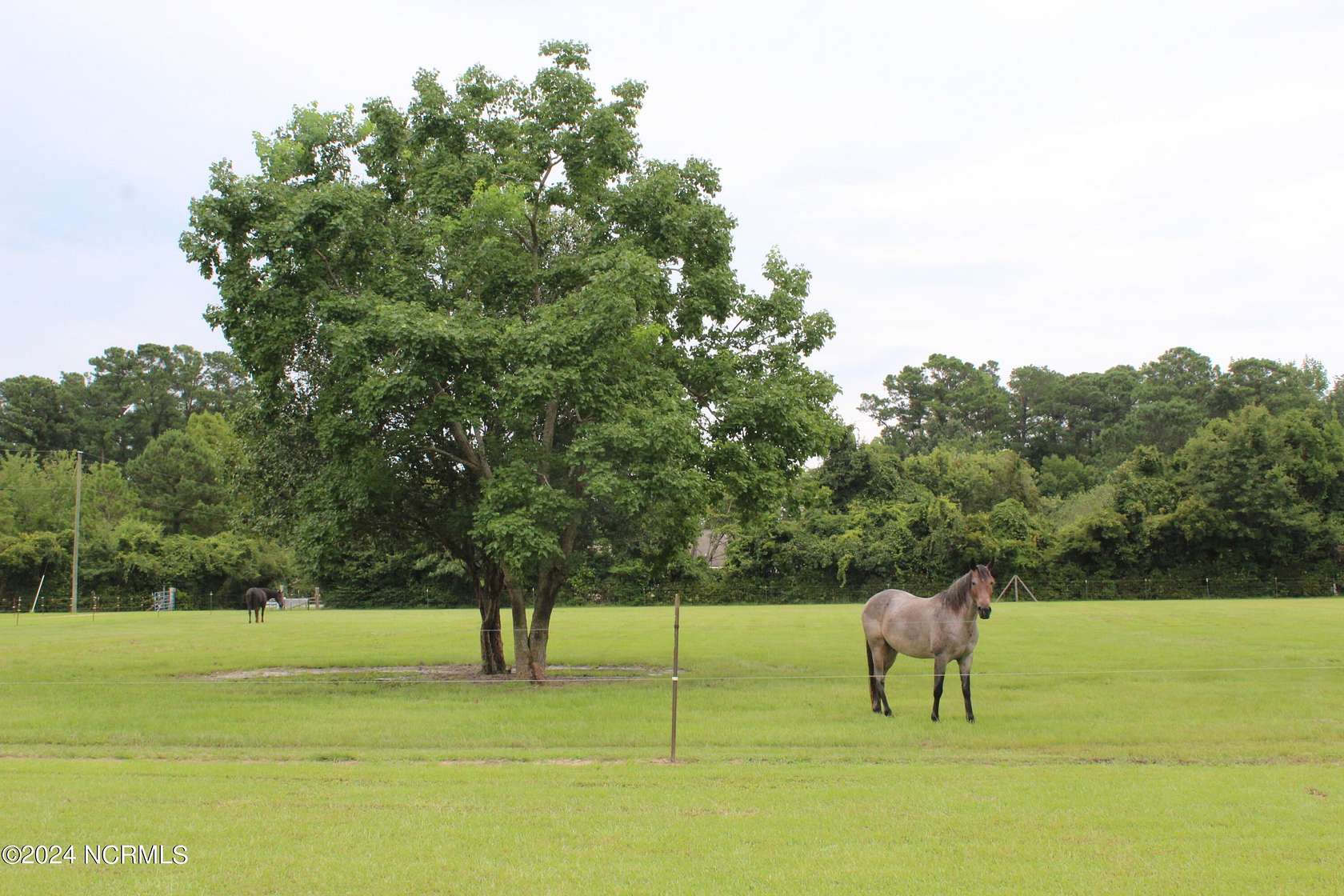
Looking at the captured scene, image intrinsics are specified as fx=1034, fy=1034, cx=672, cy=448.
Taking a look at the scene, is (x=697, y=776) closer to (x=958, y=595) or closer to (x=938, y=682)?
(x=938, y=682)

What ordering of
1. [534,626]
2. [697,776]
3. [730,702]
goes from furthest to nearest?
[534,626] < [730,702] < [697,776]

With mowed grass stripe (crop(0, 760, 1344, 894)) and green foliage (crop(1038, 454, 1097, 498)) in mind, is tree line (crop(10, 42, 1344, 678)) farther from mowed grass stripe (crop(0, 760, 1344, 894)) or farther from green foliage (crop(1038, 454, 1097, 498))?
green foliage (crop(1038, 454, 1097, 498))

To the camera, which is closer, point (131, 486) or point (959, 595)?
point (959, 595)

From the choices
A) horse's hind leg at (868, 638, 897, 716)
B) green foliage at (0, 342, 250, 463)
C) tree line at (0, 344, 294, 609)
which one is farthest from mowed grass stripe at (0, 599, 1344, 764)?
green foliage at (0, 342, 250, 463)

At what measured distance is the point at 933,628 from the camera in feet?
53.7

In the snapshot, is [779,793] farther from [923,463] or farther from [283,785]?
[923,463]

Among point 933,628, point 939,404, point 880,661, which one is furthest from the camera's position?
point 939,404

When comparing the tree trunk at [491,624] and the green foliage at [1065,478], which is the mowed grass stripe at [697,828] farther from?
the green foliage at [1065,478]

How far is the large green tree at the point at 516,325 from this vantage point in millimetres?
19281

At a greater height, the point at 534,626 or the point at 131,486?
the point at 131,486

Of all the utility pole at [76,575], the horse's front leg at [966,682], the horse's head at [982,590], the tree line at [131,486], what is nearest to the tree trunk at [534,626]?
the tree line at [131,486]

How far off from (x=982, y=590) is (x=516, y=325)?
9823 mm

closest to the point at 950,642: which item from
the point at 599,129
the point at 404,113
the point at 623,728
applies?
the point at 623,728

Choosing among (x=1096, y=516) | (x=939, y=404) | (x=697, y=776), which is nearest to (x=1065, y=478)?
(x=939, y=404)
